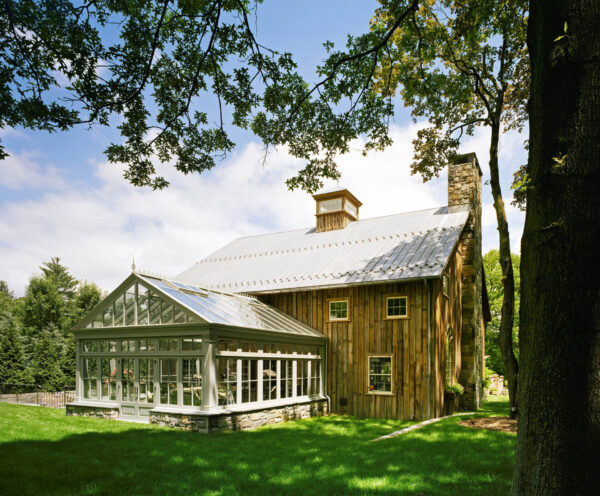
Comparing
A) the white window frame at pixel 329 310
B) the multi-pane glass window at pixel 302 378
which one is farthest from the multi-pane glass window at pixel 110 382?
the white window frame at pixel 329 310

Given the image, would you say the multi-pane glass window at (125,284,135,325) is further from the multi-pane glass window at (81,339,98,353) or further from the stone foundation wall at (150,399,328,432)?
the stone foundation wall at (150,399,328,432)

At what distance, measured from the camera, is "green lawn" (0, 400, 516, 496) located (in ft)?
20.8

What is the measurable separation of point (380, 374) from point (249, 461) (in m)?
7.76

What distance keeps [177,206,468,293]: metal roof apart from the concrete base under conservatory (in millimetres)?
4341

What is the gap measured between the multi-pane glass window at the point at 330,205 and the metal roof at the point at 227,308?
649 centimetres

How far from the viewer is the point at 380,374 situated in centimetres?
1477

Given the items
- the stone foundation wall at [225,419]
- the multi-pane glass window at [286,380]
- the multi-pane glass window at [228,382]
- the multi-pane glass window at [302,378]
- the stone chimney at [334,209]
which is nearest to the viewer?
the stone foundation wall at [225,419]

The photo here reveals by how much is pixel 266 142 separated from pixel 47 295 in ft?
89.9

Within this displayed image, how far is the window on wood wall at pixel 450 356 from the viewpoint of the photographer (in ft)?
52.9

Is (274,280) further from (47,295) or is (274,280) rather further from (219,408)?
(47,295)

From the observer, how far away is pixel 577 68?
3719 mm

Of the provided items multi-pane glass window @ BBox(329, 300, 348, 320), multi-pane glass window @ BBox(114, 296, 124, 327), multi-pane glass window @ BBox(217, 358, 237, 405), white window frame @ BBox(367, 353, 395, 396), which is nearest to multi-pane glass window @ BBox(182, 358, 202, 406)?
multi-pane glass window @ BBox(217, 358, 237, 405)

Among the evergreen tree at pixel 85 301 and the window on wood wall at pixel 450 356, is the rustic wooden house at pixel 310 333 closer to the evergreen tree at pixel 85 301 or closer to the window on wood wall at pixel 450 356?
the window on wood wall at pixel 450 356

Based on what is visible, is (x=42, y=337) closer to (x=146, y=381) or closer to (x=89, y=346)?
(x=89, y=346)
